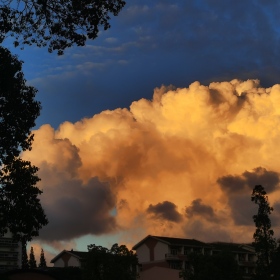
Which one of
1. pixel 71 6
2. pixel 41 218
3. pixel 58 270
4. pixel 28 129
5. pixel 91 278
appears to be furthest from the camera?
pixel 58 270

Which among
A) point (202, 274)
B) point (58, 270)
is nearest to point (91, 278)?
point (202, 274)

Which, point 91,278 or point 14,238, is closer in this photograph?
point 14,238

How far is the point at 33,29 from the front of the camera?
2280 cm

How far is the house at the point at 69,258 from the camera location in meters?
107

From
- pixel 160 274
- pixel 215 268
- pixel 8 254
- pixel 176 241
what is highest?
pixel 8 254

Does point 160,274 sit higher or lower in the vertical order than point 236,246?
lower

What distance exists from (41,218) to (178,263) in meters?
73.9

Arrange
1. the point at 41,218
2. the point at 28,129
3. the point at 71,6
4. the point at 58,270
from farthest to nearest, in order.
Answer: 1. the point at 58,270
2. the point at 41,218
3. the point at 28,129
4. the point at 71,6

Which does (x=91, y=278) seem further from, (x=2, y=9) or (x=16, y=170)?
(x=2, y=9)

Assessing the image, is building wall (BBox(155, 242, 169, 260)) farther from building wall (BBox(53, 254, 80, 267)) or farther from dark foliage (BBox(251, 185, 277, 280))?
dark foliage (BBox(251, 185, 277, 280))

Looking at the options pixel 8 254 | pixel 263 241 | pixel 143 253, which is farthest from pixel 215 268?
pixel 8 254

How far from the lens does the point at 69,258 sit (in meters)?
111

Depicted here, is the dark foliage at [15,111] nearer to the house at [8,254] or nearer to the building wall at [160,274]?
the building wall at [160,274]

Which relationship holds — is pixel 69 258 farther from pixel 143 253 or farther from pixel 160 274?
pixel 160 274
